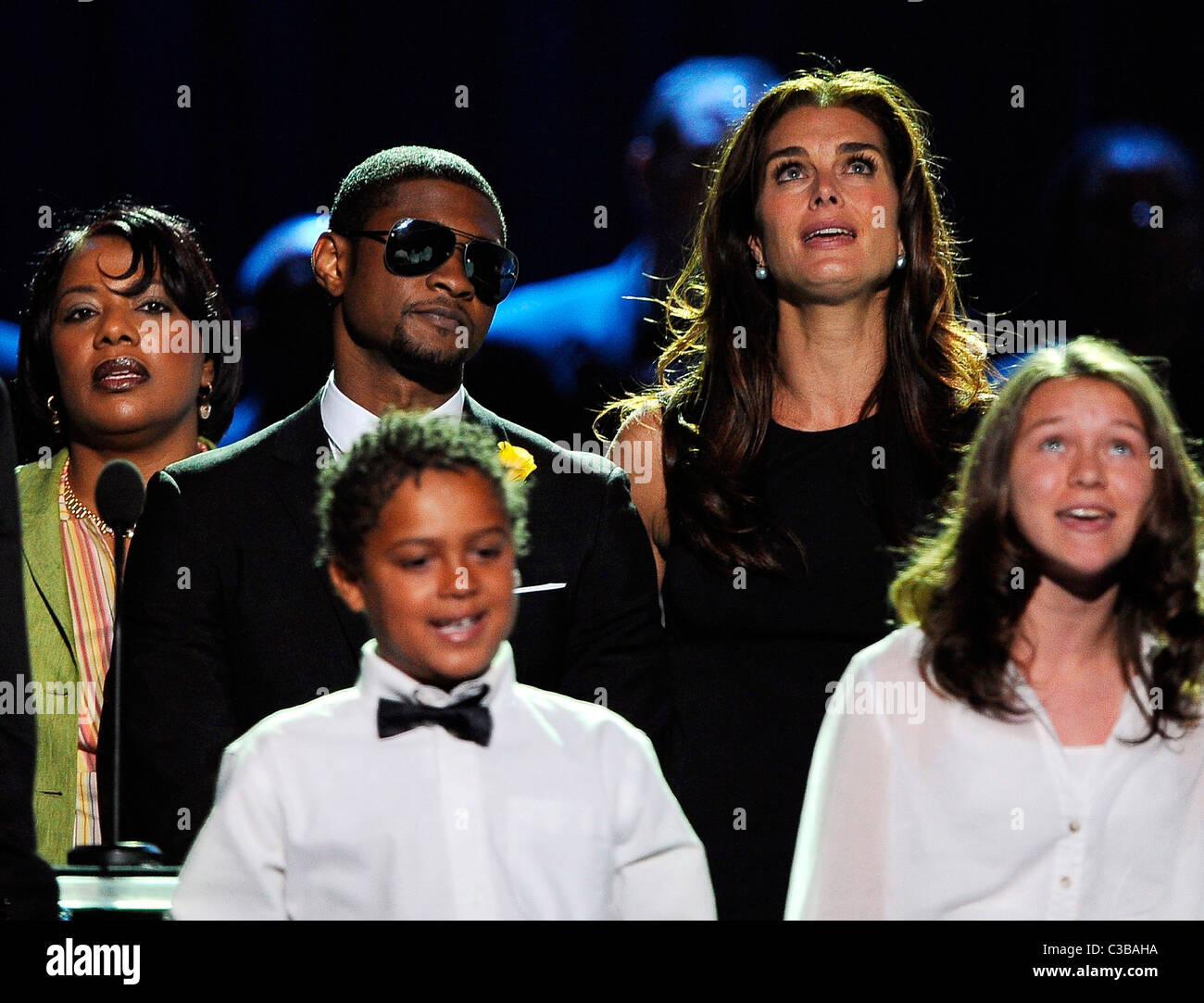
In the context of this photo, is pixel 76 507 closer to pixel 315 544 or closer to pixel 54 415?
pixel 54 415

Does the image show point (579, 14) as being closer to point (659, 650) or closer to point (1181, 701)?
point (659, 650)

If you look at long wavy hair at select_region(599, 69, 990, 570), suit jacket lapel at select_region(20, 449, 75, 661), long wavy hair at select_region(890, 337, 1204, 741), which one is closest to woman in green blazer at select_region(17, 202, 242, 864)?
suit jacket lapel at select_region(20, 449, 75, 661)

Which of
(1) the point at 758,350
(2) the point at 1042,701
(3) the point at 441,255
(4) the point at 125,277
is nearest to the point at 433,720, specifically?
(2) the point at 1042,701

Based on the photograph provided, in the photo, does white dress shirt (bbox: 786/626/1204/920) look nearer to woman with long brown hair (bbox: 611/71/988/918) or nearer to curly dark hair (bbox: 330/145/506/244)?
woman with long brown hair (bbox: 611/71/988/918)

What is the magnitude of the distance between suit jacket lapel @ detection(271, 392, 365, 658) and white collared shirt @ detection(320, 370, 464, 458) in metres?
0.01

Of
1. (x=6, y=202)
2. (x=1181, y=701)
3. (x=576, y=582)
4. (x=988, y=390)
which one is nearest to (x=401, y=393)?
(x=576, y=582)

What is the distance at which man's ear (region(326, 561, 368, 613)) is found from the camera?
2535mm

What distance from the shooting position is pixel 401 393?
3.21 m

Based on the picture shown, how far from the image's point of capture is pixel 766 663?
317cm

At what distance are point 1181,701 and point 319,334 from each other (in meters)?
2.34

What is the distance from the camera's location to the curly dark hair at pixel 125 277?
3.68 metres

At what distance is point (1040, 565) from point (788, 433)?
76cm

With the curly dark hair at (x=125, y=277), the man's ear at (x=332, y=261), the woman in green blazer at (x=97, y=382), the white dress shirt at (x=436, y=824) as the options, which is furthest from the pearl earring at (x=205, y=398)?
the white dress shirt at (x=436, y=824)
